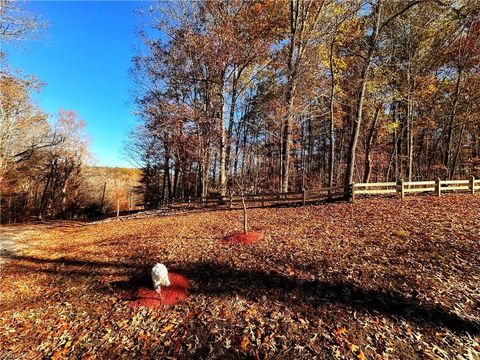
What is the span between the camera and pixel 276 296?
5.61 metres

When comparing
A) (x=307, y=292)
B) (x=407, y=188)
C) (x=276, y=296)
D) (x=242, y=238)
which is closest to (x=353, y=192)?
(x=407, y=188)

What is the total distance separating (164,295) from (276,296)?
2578mm

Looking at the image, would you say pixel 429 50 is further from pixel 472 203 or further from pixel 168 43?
pixel 168 43

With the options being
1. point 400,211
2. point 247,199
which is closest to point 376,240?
point 400,211

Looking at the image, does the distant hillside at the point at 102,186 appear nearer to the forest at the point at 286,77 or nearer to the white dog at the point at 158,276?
the forest at the point at 286,77

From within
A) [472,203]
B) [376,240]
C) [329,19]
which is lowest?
[376,240]

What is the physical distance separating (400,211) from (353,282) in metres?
6.06

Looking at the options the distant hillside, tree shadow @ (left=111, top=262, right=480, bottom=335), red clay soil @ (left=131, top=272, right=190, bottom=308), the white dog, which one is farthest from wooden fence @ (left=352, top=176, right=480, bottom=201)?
the distant hillside

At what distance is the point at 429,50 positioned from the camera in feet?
62.4

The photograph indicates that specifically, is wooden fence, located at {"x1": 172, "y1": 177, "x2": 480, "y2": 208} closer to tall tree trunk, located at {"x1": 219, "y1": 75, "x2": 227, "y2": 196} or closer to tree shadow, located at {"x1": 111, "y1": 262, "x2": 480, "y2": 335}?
tall tree trunk, located at {"x1": 219, "y1": 75, "x2": 227, "y2": 196}

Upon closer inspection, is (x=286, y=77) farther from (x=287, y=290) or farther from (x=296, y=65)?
(x=287, y=290)

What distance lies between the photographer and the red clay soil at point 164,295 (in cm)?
583

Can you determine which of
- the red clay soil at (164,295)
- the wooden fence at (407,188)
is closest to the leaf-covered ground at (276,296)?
the red clay soil at (164,295)

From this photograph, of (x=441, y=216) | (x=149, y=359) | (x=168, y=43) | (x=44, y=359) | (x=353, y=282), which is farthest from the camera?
(x=168, y=43)
